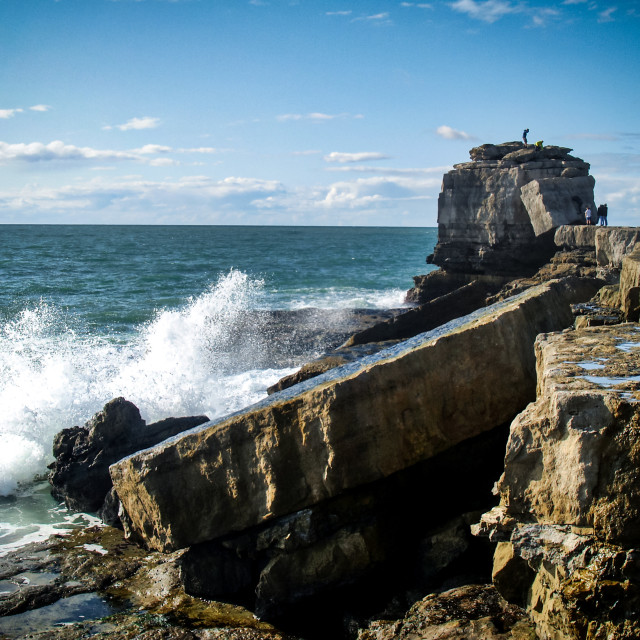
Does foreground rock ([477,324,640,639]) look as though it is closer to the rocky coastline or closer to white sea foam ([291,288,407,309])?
the rocky coastline

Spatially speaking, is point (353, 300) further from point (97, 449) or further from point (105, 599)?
point (105, 599)

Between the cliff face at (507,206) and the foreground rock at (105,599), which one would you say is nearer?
the foreground rock at (105,599)

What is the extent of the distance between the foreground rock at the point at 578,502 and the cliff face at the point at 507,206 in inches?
571

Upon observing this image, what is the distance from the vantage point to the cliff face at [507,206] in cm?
1688

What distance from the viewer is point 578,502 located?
298cm

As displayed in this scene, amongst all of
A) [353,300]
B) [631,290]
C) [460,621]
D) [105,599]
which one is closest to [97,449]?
[105,599]

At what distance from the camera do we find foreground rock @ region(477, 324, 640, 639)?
2848 mm

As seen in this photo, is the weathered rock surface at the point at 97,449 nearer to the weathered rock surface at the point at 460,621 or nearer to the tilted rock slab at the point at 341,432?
the tilted rock slab at the point at 341,432

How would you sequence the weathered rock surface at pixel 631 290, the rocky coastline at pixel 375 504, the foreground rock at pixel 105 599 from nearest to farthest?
the rocky coastline at pixel 375 504 → the foreground rock at pixel 105 599 → the weathered rock surface at pixel 631 290

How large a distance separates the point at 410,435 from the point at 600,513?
6.04 ft

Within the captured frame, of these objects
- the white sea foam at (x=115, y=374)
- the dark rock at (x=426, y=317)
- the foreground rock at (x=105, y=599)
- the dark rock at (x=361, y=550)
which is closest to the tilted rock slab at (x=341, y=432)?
the dark rock at (x=361, y=550)

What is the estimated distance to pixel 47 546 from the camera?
20.5 ft

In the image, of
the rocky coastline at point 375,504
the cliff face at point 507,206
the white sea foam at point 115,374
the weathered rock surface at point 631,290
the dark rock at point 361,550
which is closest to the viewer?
the rocky coastline at point 375,504

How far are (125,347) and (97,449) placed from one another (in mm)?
8206
